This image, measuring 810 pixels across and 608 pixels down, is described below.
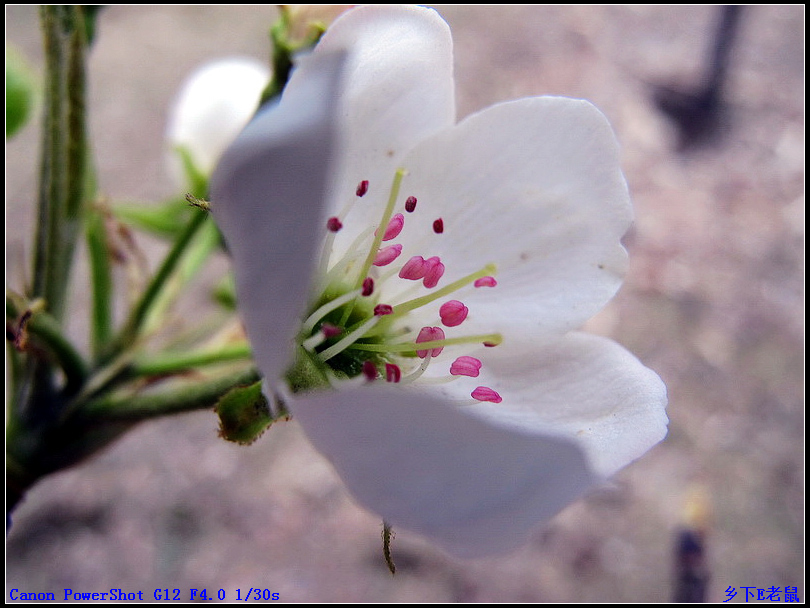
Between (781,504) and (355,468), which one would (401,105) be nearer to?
(355,468)

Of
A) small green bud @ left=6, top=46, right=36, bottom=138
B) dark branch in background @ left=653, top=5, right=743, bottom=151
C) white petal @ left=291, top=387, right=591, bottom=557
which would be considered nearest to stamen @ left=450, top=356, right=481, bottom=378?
white petal @ left=291, top=387, right=591, bottom=557

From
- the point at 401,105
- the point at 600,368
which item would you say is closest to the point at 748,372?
the point at 600,368

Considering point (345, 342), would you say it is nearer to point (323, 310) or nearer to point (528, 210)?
point (323, 310)

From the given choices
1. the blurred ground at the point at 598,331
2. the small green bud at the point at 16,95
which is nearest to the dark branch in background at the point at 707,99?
the blurred ground at the point at 598,331

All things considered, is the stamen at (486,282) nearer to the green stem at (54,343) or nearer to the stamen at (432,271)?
the stamen at (432,271)

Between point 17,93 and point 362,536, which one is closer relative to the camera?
point 17,93

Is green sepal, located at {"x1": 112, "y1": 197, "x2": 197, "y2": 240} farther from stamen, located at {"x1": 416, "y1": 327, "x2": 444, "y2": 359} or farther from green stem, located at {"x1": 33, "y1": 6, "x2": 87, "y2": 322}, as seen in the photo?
stamen, located at {"x1": 416, "y1": 327, "x2": 444, "y2": 359}
